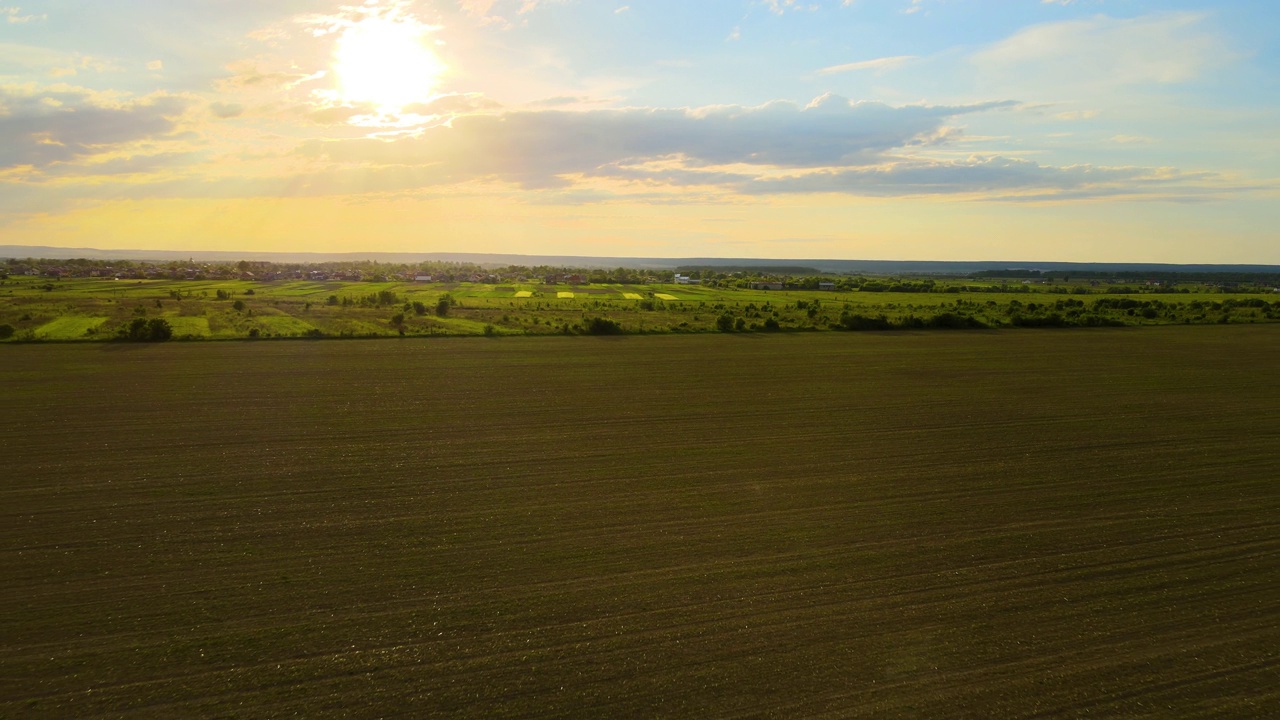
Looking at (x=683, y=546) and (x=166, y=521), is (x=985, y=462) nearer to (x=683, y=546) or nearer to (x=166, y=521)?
(x=683, y=546)

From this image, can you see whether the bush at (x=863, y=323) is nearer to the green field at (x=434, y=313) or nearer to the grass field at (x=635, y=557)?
the green field at (x=434, y=313)

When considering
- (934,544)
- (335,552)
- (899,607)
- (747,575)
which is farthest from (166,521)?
(934,544)

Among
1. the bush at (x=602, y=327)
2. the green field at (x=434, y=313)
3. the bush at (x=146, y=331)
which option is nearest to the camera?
the bush at (x=146, y=331)

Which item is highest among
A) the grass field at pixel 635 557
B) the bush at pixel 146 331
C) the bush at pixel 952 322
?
the bush at pixel 952 322

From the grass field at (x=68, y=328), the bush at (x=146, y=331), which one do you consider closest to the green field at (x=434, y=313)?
the grass field at (x=68, y=328)

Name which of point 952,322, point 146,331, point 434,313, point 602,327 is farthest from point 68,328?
point 952,322

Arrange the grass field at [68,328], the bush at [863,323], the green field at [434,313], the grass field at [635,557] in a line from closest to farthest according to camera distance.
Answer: the grass field at [635,557] → the grass field at [68,328] → the green field at [434,313] → the bush at [863,323]
